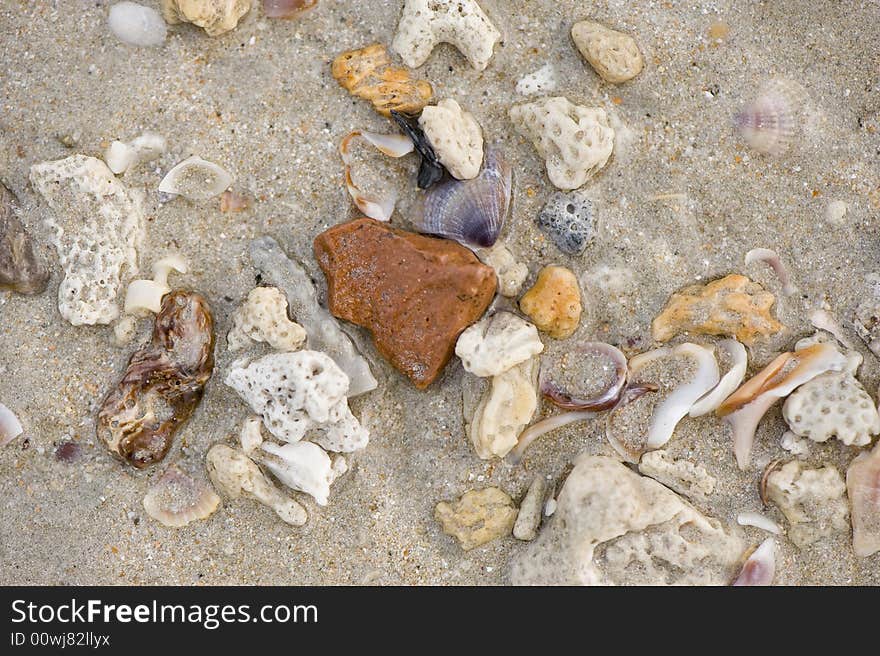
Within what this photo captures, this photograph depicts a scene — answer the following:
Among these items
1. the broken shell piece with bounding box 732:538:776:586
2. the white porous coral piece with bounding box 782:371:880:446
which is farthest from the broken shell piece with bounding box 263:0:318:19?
the broken shell piece with bounding box 732:538:776:586

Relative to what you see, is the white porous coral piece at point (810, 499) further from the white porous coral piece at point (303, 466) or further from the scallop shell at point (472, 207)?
the white porous coral piece at point (303, 466)

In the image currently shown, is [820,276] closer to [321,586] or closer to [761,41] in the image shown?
[761,41]

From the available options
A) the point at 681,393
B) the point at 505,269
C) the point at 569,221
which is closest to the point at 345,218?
the point at 505,269

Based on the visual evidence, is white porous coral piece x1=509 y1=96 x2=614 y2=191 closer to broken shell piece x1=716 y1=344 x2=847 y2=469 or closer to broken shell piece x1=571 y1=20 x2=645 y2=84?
broken shell piece x1=571 y1=20 x2=645 y2=84

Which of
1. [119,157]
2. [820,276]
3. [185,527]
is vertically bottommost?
[185,527]

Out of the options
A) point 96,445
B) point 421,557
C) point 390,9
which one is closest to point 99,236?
point 96,445

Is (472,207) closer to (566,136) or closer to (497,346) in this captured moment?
(566,136)

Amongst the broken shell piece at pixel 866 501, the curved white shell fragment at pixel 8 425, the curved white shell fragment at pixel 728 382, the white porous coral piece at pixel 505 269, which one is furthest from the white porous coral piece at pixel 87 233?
the broken shell piece at pixel 866 501
